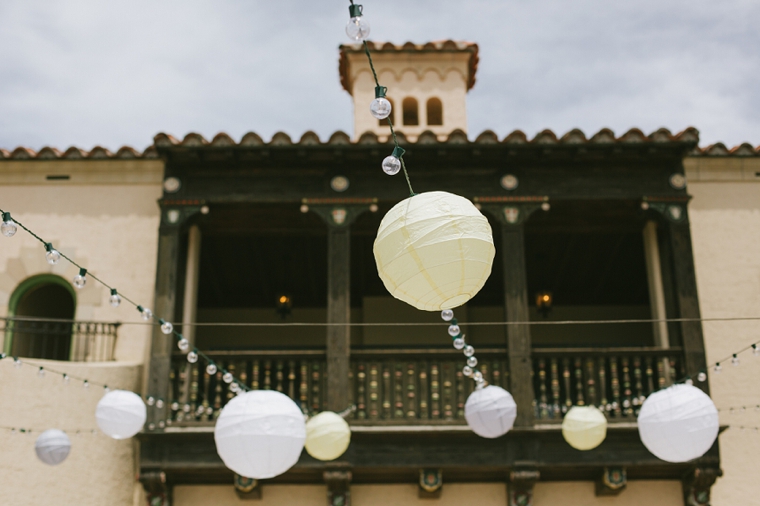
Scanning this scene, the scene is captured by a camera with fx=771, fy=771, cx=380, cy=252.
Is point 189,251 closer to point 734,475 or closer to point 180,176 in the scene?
point 180,176

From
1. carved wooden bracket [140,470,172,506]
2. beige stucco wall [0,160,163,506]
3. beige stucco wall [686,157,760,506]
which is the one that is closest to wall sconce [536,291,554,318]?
beige stucco wall [686,157,760,506]

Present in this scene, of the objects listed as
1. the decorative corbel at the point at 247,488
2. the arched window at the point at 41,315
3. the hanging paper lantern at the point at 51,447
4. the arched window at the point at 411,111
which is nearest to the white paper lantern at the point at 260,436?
the hanging paper lantern at the point at 51,447

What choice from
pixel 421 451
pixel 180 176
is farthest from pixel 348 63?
pixel 421 451

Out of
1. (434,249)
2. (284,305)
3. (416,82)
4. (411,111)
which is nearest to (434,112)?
(411,111)

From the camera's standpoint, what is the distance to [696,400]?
6.21 meters

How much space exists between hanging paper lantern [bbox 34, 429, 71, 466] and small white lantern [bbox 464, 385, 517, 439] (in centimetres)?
388

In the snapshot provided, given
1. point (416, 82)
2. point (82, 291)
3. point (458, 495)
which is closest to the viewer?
point (458, 495)

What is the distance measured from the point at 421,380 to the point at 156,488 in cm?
310

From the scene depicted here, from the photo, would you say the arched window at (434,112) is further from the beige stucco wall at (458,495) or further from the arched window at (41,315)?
the beige stucco wall at (458,495)

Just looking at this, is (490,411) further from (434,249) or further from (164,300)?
(164,300)

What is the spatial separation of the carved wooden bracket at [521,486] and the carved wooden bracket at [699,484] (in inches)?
65.0

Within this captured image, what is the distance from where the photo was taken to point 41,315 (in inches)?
420

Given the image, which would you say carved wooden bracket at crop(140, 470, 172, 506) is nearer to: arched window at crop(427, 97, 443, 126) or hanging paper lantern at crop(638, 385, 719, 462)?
hanging paper lantern at crop(638, 385, 719, 462)

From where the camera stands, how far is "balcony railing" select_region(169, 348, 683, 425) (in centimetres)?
843
